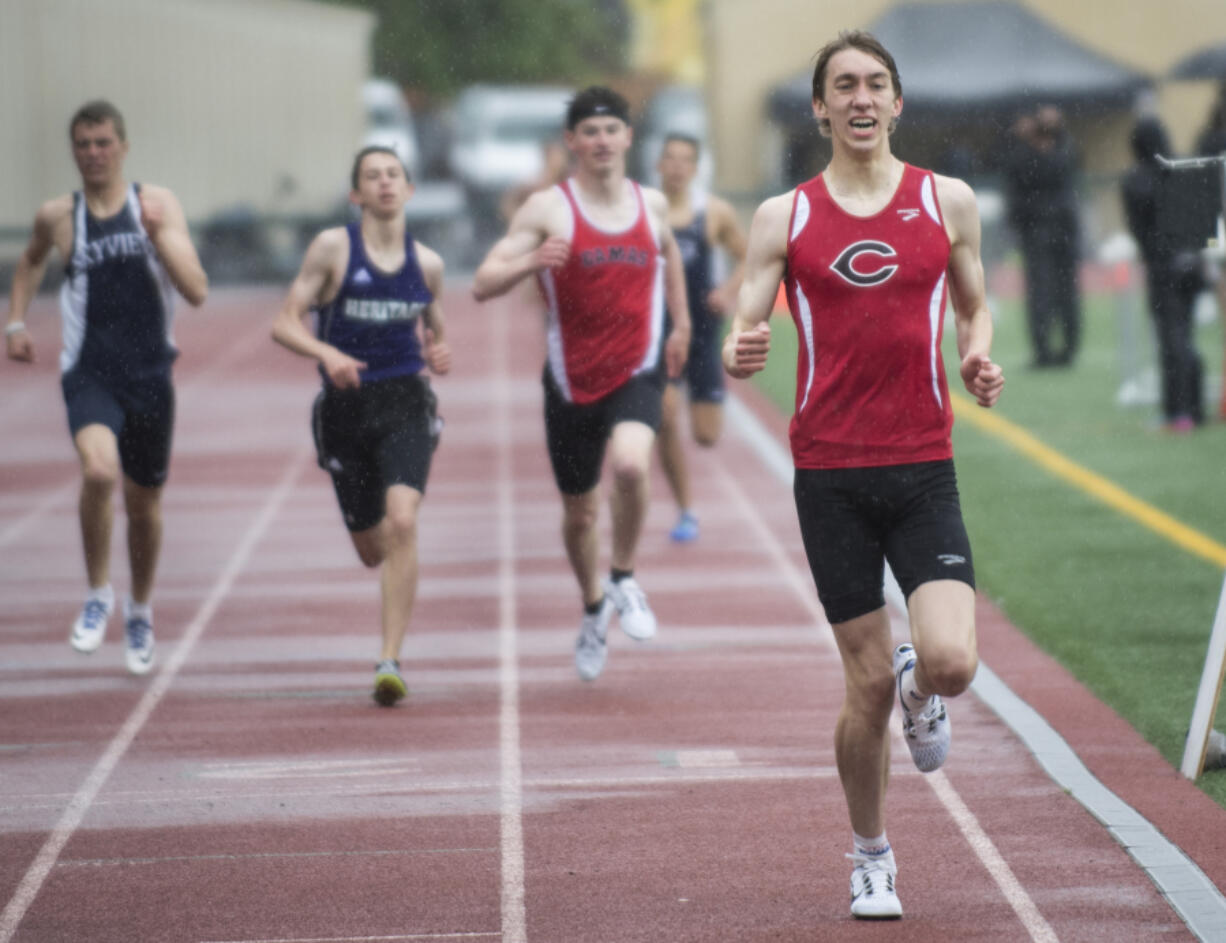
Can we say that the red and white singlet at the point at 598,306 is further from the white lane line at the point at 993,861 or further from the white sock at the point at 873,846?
the white sock at the point at 873,846

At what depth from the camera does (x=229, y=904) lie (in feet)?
18.0

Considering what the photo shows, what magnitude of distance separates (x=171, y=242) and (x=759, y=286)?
139 inches

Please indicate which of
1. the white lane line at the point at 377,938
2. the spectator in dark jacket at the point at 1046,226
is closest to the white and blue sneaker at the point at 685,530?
the white lane line at the point at 377,938

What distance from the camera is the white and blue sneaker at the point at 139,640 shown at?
8.52 m

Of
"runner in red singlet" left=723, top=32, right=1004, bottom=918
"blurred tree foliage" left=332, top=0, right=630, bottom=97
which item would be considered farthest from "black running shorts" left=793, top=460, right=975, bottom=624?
"blurred tree foliage" left=332, top=0, right=630, bottom=97

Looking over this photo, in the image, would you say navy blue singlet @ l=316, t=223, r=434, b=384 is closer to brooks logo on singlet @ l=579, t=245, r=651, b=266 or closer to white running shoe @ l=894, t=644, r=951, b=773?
brooks logo on singlet @ l=579, t=245, r=651, b=266

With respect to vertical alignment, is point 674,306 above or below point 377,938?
above

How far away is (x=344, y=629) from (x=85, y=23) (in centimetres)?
1946

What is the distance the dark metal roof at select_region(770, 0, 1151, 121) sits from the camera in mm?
36625

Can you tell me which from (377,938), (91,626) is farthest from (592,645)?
(377,938)

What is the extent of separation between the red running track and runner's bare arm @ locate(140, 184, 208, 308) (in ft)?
4.96

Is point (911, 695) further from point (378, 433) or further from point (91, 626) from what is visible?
point (91, 626)

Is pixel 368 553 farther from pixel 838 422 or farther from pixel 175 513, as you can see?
pixel 175 513

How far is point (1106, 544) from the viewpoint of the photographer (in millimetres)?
11141
